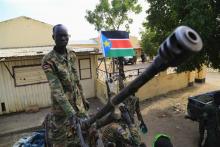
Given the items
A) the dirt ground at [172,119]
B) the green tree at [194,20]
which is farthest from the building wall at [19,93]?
the green tree at [194,20]

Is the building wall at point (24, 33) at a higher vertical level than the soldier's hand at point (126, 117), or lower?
higher

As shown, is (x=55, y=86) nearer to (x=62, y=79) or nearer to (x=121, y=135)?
(x=62, y=79)

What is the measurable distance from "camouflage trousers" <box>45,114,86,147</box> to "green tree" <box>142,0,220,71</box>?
471 cm

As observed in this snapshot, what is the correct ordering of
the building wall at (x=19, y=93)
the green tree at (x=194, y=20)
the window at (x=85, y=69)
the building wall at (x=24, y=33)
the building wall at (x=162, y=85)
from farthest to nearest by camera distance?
the building wall at (x=24, y=33) → the window at (x=85, y=69) → the building wall at (x=162, y=85) → the building wall at (x=19, y=93) → the green tree at (x=194, y=20)

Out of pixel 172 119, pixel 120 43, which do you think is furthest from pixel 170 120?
pixel 120 43

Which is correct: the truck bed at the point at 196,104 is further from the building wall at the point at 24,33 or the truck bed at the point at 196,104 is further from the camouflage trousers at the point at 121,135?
the building wall at the point at 24,33

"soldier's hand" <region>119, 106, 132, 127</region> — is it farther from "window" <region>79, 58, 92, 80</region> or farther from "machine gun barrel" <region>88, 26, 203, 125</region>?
"window" <region>79, 58, 92, 80</region>

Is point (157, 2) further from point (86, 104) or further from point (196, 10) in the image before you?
point (86, 104)

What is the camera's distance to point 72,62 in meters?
3.12

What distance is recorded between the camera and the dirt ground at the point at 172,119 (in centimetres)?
655

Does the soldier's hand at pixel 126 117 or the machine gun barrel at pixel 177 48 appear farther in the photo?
the soldier's hand at pixel 126 117

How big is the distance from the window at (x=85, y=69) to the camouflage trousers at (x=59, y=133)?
315 inches

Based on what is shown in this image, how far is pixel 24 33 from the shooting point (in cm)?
1468

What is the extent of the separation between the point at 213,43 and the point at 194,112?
2.16 m
